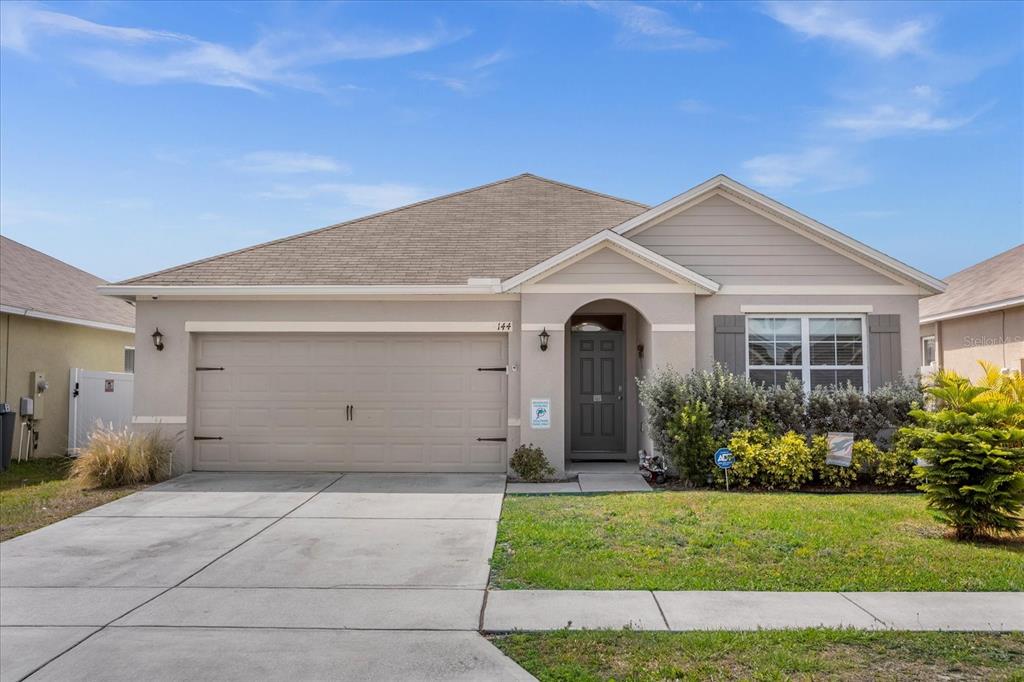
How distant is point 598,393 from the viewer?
523 inches

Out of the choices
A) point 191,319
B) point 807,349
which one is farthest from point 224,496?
point 807,349

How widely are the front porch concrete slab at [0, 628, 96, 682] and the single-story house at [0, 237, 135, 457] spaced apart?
10826 mm

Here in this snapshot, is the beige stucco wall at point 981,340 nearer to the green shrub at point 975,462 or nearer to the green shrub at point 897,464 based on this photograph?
the green shrub at point 897,464

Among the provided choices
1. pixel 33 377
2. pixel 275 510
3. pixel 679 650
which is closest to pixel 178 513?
pixel 275 510

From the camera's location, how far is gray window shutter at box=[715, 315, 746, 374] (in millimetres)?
11719

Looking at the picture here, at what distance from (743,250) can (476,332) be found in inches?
188

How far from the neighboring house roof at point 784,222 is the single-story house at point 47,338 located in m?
12.1

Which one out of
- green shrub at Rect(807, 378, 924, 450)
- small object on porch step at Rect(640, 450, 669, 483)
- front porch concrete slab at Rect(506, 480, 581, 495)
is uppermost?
green shrub at Rect(807, 378, 924, 450)

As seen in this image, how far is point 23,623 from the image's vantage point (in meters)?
5.27

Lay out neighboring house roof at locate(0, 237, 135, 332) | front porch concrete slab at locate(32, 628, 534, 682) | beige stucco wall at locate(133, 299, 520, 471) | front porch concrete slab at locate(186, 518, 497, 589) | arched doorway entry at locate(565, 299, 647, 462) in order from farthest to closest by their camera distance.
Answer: neighboring house roof at locate(0, 237, 135, 332) → arched doorway entry at locate(565, 299, 647, 462) → beige stucco wall at locate(133, 299, 520, 471) → front porch concrete slab at locate(186, 518, 497, 589) → front porch concrete slab at locate(32, 628, 534, 682)

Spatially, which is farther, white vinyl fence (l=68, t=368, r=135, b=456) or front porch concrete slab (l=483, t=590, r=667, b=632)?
white vinyl fence (l=68, t=368, r=135, b=456)

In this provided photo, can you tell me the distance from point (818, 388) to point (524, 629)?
7725 millimetres

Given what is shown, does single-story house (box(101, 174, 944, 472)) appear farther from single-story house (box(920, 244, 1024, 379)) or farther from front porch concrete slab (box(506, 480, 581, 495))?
single-story house (box(920, 244, 1024, 379))

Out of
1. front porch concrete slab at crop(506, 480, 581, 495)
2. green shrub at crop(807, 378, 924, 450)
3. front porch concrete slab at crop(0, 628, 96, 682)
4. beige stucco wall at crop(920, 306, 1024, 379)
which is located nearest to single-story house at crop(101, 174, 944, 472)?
front porch concrete slab at crop(506, 480, 581, 495)
